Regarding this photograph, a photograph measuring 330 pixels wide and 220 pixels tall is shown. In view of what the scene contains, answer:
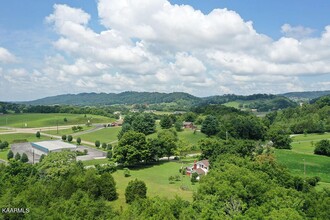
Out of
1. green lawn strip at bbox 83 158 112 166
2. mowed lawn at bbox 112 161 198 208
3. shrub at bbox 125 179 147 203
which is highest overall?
shrub at bbox 125 179 147 203

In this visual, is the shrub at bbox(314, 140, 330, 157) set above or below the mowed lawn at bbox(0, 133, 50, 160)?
below

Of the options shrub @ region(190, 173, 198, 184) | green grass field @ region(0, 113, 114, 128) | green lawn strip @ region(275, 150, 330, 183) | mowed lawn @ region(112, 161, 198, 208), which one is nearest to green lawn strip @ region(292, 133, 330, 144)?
green lawn strip @ region(275, 150, 330, 183)

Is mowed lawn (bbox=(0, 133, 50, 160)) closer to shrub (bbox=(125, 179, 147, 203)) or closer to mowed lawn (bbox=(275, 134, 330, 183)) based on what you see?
shrub (bbox=(125, 179, 147, 203))

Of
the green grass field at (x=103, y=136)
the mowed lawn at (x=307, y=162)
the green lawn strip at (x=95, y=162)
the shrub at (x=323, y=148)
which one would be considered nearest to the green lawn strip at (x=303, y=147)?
the mowed lawn at (x=307, y=162)

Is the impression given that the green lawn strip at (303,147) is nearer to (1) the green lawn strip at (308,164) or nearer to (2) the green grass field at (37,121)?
(1) the green lawn strip at (308,164)

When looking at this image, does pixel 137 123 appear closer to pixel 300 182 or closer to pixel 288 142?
pixel 288 142

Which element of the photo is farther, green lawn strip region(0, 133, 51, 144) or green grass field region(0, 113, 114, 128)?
green grass field region(0, 113, 114, 128)
